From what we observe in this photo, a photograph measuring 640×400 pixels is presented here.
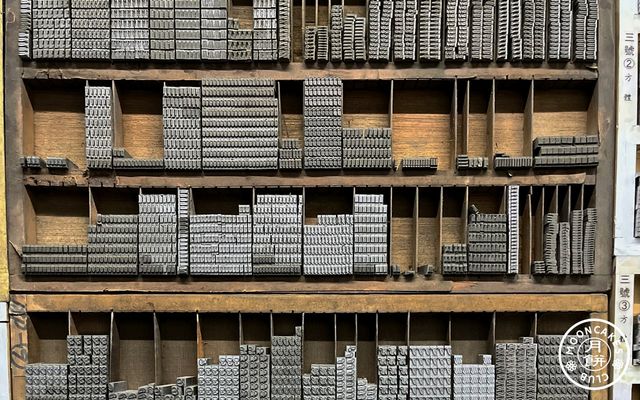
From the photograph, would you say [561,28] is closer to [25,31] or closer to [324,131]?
[324,131]

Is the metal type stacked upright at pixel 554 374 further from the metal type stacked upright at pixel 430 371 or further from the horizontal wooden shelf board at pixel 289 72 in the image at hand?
the horizontal wooden shelf board at pixel 289 72

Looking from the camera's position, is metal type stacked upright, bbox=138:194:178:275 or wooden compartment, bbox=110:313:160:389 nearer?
metal type stacked upright, bbox=138:194:178:275

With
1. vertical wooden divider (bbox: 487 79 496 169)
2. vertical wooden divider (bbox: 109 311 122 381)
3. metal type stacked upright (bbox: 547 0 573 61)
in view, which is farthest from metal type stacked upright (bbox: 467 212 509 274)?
vertical wooden divider (bbox: 109 311 122 381)

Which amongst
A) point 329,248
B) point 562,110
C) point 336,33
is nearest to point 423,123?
point 336,33

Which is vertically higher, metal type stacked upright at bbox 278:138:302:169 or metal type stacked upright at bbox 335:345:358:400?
metal type stacked upright at bbox 278:138:302:169

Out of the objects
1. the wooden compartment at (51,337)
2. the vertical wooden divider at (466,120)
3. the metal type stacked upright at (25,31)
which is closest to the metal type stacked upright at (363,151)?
the vertical wooden divider at (466,120)

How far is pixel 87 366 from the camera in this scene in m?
4.67

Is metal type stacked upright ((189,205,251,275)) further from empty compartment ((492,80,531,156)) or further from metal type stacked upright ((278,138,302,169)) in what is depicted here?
empty compartment ((492,80,531,156))

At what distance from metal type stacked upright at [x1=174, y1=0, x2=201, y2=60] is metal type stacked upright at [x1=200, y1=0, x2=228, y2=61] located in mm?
55

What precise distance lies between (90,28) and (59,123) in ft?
4.02

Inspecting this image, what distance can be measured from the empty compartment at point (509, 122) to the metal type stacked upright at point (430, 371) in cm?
253

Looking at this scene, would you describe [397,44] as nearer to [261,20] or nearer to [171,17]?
[261,20]

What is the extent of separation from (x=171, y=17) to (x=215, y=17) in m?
0.49

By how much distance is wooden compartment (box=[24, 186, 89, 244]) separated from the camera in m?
5.00
